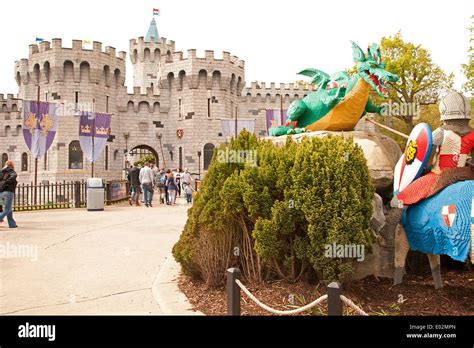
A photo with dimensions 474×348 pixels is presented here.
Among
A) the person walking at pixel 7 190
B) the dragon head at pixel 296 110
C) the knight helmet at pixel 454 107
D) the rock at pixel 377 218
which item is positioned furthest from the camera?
the person walking at pixel 7 190

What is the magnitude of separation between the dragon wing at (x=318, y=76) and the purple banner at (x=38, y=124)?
1844cm

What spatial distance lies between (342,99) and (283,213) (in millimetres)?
3195

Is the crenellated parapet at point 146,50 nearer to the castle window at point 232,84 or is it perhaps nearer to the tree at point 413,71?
the castle window at point 232,84

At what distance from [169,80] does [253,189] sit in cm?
3441

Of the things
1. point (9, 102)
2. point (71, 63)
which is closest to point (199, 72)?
point (71, 63)

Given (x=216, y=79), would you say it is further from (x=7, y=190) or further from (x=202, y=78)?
(x=7, y=190)

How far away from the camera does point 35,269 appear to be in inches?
244

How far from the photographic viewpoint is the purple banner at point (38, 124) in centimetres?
2166

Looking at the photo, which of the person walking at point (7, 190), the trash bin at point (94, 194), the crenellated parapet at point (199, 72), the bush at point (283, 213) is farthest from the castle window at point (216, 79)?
the bush at point (283, 213)

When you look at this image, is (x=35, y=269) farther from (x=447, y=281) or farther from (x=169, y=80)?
(x=169, y=80)

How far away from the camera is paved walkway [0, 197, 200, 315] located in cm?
456

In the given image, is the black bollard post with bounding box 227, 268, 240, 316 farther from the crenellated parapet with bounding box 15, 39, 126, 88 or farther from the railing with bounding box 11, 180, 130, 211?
the crenellated parapet with bounding box 15, 39, 126, 88
